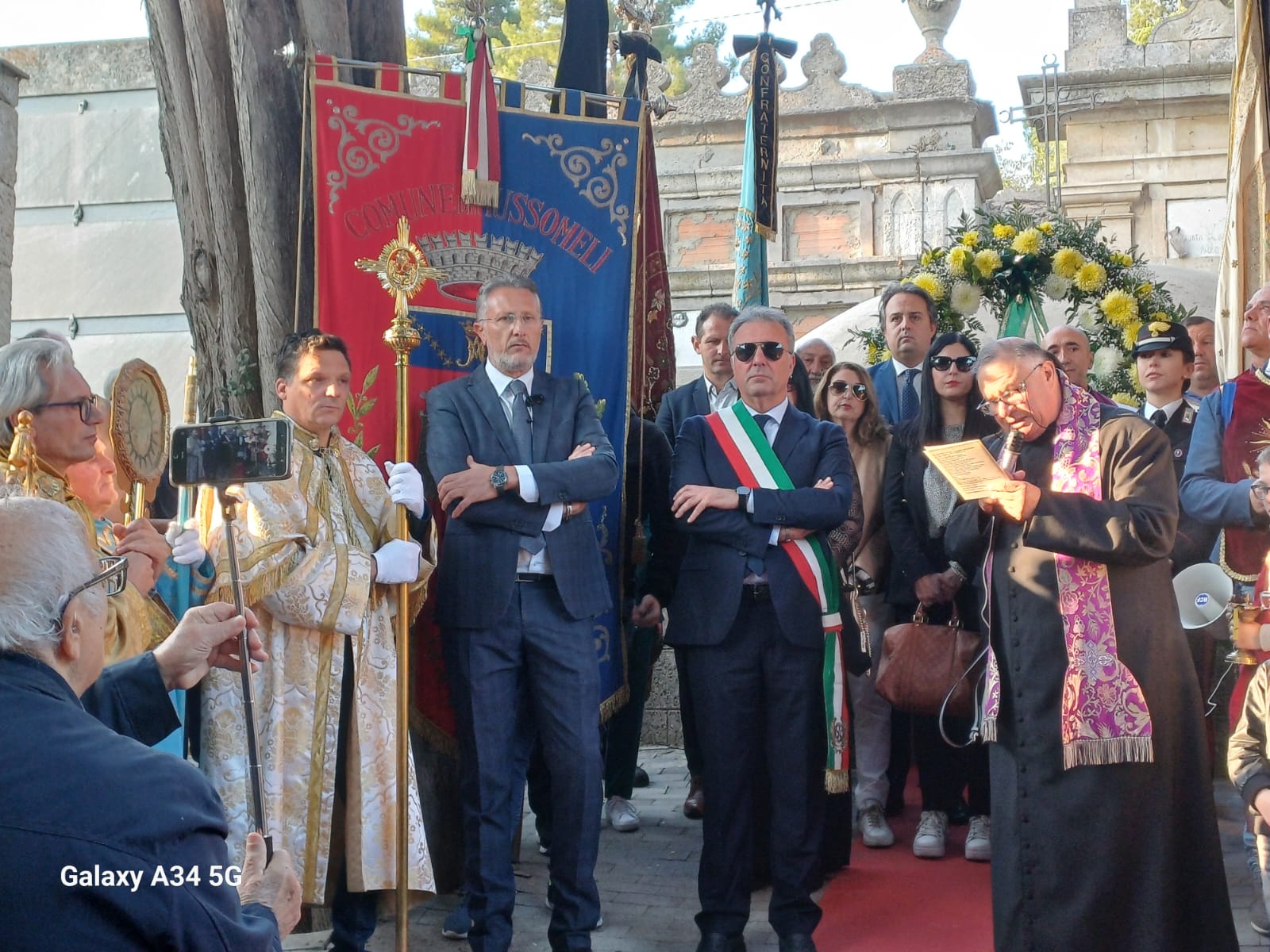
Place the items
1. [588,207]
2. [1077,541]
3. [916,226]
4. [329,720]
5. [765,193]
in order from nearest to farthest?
[1077,541]
[329,720]
[588,207]
[765,193]
[916,226]

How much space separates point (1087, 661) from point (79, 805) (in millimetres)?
3212

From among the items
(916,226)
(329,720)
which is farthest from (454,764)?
(916,226)

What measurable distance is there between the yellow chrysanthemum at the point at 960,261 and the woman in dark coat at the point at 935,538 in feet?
4.31

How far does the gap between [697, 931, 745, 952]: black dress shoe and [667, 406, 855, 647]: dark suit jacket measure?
1016mm

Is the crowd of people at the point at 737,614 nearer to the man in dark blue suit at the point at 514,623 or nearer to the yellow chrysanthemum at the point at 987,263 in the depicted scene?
the man in dark blue suit at the point at 514,623

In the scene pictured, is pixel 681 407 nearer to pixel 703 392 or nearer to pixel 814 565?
pixel 703 392

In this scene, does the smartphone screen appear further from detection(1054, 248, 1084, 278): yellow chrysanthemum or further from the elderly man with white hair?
detection(1054, 248, 1084, 278): yellow chrysanthemum

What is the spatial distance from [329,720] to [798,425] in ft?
6.69

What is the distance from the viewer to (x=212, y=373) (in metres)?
5.93

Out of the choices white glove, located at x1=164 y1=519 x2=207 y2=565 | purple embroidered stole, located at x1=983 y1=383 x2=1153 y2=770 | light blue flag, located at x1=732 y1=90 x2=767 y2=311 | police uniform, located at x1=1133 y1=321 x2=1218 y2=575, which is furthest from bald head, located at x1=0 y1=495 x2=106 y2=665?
light blue flag, located at x1=732 y1=90 x2=767 y2=311

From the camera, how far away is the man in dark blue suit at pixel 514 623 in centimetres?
479

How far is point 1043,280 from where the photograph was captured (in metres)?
7.21

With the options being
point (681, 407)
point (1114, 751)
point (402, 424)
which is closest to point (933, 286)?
point (681, 407)

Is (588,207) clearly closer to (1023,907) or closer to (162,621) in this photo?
(162,621)
